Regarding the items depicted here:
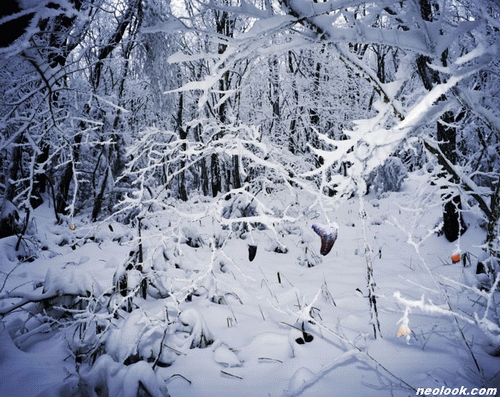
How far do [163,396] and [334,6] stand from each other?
230cm

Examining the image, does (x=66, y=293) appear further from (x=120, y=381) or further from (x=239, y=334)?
(x=239, y=334)

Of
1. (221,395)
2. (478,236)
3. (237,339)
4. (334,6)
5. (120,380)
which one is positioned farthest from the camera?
(478,236)

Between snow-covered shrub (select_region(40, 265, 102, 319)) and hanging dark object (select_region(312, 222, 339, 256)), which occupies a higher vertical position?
hanging dark object (select_region(312, 222, 339, 256))

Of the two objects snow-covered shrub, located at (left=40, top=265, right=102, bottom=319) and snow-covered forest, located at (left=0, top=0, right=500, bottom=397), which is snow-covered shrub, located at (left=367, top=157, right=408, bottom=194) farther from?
snow-covered shrub, located at (left=40, top=265, right=102, bottom=319)

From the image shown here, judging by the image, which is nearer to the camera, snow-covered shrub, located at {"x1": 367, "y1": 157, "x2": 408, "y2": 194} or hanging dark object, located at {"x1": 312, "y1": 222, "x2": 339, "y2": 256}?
hanging dark object, located at {"x1": 312, "y1": 222, "x2": 339, "y2": 256}

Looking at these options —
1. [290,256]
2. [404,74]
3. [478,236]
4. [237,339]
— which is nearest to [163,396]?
[237,339]

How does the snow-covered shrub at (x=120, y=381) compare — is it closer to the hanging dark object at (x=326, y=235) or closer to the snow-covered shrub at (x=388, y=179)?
the hanging dark object at (x=326, y=235)

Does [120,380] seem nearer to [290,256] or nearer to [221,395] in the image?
[221,395]

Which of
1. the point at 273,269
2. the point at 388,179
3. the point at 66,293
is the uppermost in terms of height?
the point at 66,293

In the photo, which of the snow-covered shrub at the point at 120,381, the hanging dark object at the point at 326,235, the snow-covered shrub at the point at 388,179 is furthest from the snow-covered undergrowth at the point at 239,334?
the snow-covered shrub at the point at 388,179

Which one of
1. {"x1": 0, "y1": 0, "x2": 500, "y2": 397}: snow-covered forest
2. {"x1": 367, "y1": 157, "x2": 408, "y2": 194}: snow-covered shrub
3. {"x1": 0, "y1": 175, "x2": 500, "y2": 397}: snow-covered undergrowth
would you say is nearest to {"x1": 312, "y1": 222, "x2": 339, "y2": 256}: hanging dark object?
{"x1": 0, "y1": 0, "x2": 500, "y2": 397}: snow-covered forest

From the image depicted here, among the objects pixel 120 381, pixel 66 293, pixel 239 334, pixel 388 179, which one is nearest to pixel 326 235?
pixel 239 334

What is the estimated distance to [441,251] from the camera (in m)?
5.14

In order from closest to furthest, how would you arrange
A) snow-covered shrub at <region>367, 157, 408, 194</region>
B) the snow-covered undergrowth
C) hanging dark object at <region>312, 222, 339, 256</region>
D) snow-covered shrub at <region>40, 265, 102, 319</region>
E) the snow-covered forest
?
the snow-covered forest → the snow-covered undergrowth → hanging dark object at <region>312, 222, 339, 256</region> → snow-covered shrub at <region>40, 265, 102, 319</region> → snow-covered shrub at <region>367, 157, 408, 194</region>
